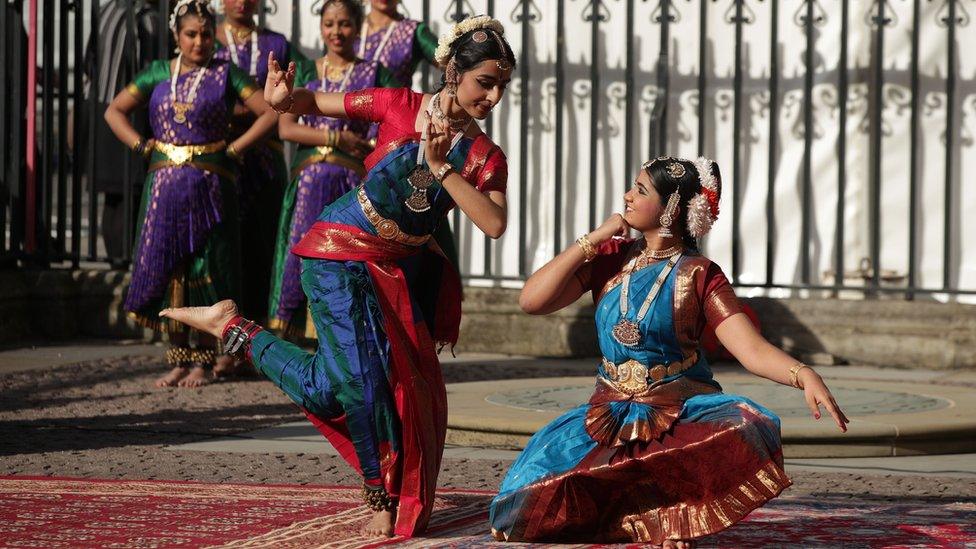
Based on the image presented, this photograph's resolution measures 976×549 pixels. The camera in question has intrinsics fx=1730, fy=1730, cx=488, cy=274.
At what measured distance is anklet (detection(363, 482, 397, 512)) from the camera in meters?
4.78

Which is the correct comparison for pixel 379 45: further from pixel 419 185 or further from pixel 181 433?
pixel 419 185

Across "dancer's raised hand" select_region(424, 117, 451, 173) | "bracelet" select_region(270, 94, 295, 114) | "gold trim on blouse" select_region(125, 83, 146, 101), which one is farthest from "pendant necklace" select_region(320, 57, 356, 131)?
"dancer's raised hand" select_region(424, 117, 451, 173)

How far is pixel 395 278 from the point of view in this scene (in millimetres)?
4898

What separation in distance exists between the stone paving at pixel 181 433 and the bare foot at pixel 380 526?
96cm

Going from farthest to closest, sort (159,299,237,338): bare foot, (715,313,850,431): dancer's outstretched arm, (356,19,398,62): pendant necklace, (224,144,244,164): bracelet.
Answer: (356,19,398,62): pendant necklace → (224,144,244,164): bracelet → (159,299,237,338): bare foot → (715,313,850,431): dancer's outstretched arm

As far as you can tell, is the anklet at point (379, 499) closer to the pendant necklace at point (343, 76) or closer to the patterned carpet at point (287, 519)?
the patterned carpet at point (287, 519)

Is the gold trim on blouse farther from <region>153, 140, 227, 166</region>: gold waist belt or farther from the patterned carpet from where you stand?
the patterned carpet

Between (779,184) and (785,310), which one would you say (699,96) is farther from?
(785,310)

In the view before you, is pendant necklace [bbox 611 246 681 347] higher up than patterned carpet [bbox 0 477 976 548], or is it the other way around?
pendant necklace [bbox 611 246 681 347]

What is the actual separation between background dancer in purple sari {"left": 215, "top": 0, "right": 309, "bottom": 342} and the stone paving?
2.36ft

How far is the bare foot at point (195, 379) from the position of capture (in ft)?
28.3

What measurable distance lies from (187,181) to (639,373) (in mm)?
4395

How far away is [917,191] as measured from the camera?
9820 millimetres

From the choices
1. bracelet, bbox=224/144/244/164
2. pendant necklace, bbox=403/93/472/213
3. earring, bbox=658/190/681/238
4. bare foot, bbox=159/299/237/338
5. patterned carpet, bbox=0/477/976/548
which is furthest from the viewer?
bracelet, bbox=224/144/244/164
